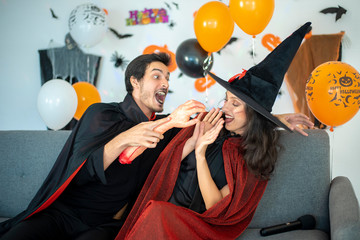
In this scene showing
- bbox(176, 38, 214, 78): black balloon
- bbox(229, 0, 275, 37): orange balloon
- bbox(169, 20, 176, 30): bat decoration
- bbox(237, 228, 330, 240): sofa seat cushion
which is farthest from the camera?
bbox(169, 20, 176, 30): bat decoration

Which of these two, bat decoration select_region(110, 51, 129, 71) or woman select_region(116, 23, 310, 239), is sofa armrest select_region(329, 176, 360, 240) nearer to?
woman select_region(116, 23, 310, 239)

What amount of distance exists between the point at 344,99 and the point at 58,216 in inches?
77.7

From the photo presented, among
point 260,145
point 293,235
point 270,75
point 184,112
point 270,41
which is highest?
point 270,41

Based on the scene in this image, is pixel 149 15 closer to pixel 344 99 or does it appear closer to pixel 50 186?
pixel 344 99

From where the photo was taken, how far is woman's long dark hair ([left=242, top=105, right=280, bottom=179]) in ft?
6.22

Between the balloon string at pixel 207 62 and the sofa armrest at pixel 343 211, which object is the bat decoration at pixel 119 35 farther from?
the sofa armrest at pixel 343 211

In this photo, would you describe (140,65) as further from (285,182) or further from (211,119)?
(285,182)

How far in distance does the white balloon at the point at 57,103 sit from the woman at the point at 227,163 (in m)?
1.98

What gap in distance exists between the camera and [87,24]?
4090mm

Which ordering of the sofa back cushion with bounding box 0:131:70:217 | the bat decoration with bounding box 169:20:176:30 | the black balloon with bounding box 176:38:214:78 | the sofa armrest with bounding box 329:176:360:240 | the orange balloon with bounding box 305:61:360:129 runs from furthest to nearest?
the bat decoration with bounding box 169:20:176:30 < the black balloon with bounding box 176:38:214:78 < the orange balloon with bounding box 305:61:360:129 < the sofa back cushion with bounding box 0:131:70:217 < the sofa armrest with bounding box 329:176:360:240

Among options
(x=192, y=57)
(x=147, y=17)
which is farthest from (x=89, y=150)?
(x=147, y=17)

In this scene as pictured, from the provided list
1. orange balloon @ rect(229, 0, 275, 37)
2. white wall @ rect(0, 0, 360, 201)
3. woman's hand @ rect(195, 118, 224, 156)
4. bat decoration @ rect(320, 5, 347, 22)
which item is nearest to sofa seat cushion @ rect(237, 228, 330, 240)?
woman's hand @ rect(195, 118, 224, 156)

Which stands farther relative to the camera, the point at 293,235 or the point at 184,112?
the point at 293,235

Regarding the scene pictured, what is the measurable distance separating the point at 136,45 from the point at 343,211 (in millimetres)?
3638
